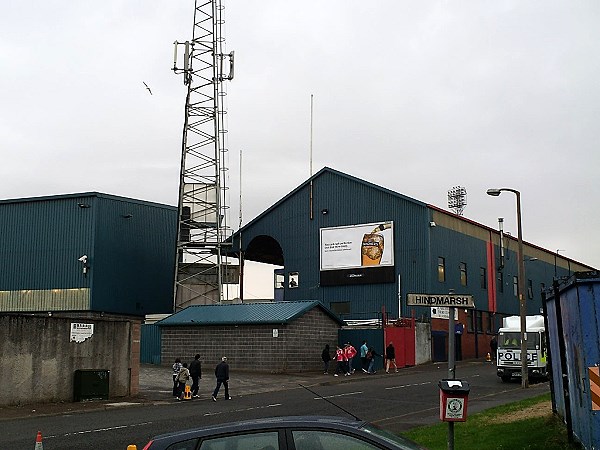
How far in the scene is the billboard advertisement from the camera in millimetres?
52031

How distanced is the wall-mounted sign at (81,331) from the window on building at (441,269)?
1177 inches

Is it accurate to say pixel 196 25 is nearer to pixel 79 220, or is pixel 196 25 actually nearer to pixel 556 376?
pixel 79 220

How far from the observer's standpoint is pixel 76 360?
26797 millimetres

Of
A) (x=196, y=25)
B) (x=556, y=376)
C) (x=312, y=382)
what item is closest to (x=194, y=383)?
(x=312, y=382)

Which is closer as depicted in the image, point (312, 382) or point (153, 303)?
point (312, 382)

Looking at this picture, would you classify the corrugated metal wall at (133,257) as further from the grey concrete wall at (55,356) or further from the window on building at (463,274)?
the grey concrete wall at (55,356)

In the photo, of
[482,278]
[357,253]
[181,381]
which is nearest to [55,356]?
[181,381]

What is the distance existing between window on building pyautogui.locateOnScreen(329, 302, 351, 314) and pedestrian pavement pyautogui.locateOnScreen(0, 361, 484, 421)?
26.3ft

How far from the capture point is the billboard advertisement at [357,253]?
171 ft

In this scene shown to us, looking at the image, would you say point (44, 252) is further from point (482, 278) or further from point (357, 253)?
point (482, 278)

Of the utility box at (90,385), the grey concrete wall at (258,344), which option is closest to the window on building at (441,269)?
the grey concrete wall at (258,344)

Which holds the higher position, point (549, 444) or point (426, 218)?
point (426, 218)

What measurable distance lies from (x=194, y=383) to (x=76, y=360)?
A: 473cm

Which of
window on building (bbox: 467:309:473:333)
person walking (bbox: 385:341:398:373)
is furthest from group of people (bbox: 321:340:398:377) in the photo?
window on building (bbox: 467:309:473:333)
